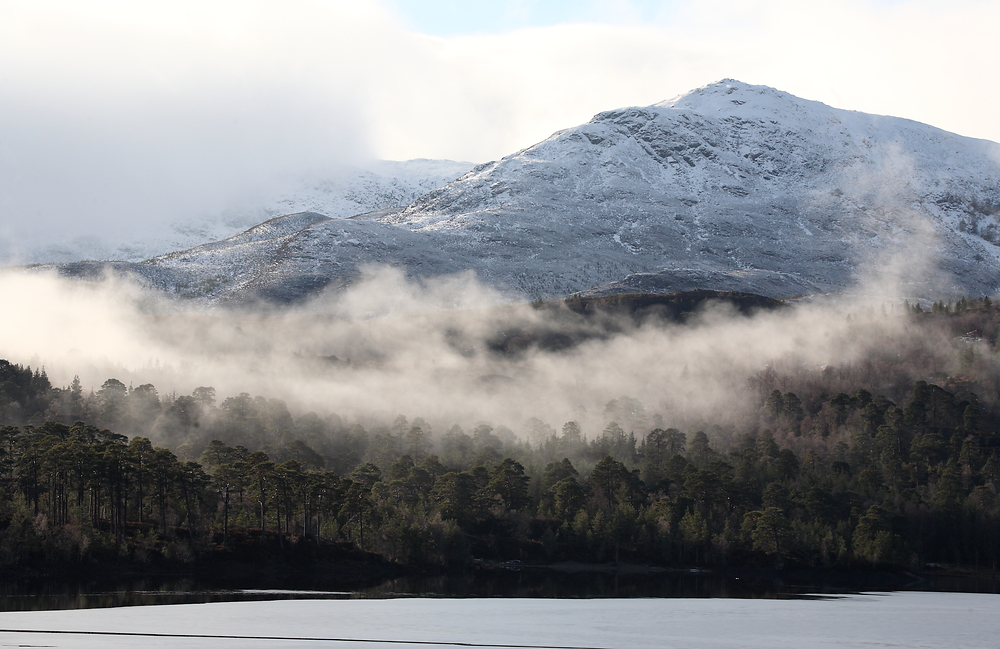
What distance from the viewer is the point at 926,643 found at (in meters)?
69.8

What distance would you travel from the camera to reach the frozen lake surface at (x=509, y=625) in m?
66.2

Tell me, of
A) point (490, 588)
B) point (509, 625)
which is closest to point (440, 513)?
point (490, 588)

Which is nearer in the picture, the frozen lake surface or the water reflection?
the frozen lake surface

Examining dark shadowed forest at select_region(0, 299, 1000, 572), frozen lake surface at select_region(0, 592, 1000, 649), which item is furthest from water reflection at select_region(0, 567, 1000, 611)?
dark shadowed forest at select_region(0, 299, 1000, 572)

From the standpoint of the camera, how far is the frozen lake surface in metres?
66.2

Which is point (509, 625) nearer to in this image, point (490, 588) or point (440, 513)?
point (490, 588)

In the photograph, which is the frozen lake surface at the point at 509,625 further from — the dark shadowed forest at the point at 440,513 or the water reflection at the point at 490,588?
the dark shadowed forest at the point at 440,513

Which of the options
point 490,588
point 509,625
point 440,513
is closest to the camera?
point 509,625

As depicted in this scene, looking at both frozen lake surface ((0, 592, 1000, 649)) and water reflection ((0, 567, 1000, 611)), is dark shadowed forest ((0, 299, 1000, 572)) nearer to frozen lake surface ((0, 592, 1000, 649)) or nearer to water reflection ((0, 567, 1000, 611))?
water reflection ((0, 567, 1000, 611))

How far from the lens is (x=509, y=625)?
76.1 m

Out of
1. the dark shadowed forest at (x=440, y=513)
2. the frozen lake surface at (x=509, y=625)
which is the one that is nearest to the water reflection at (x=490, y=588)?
the frozen lake surface at (x=509, y=625)

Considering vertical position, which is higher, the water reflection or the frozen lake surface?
the frozen lake surface

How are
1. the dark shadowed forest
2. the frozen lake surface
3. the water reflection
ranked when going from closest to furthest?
1. the frozen lake surface
2. the water reflection
3. the dark shadowed forest

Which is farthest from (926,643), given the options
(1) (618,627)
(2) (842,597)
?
(2) (842,597)
